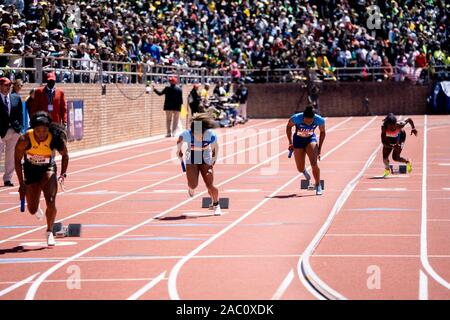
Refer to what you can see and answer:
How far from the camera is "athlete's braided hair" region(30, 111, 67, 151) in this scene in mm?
15203

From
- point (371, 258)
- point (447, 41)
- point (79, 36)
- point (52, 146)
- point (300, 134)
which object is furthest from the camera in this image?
point (447, 41)

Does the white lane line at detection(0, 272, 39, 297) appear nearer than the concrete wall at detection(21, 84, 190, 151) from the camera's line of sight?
Yes

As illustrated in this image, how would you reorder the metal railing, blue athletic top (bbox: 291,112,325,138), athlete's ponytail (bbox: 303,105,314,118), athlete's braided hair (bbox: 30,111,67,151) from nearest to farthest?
1. athlete's braided hair (bbox: 30,111,67,151)
2. athlete's ponytail (bbox: 303,105,314,118)
3. blue athletic top (bbox: 291,112,325,138)
4. the metal railing

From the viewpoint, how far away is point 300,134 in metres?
23.0

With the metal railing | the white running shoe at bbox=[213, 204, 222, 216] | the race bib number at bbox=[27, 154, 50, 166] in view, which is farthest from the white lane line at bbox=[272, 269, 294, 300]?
the metal railing

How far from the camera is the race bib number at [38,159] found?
15.4 metres

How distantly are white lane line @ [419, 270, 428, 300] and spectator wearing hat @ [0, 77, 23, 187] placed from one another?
12.0 metres

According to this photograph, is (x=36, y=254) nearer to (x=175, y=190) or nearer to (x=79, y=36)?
(x=175, y=190)

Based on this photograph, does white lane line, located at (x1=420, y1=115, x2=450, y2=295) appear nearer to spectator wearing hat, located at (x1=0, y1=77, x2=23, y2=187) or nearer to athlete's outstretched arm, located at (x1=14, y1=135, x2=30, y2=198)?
athlete's outstretched arm, located at (x1=14, y1=135, x2=30, y2=198)

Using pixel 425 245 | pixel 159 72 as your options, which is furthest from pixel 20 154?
pixel 159 72

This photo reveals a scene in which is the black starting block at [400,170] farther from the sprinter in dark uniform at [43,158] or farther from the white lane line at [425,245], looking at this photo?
the sprinter in dark uniform at [43,158]

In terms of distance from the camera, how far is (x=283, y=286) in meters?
12.1

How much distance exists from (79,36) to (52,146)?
2018 cm
